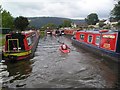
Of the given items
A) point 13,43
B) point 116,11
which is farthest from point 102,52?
point 116,11

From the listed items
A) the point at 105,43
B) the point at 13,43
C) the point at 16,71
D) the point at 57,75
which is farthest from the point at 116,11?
the point at 57,75

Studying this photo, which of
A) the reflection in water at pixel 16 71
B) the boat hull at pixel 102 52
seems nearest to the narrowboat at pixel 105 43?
the boat hull at pixel 102 52

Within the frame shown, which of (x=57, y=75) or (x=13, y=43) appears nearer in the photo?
(x=57, y=75)

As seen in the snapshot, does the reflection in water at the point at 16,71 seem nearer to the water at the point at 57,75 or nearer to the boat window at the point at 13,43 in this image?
the water at the point at 57,75

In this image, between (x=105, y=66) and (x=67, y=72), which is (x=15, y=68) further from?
(x=105, y=66)

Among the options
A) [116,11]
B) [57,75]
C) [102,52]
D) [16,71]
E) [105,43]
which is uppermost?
[116,11]

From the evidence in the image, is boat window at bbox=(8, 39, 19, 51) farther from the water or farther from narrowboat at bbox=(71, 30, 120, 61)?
narrowboat at bbox=(71, 30, 120, 61)

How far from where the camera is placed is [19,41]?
21.2m

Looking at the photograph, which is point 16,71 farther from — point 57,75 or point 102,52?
point 102,52

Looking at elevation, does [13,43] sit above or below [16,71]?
above

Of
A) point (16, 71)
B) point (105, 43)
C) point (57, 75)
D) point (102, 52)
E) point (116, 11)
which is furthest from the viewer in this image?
point (116, 11)

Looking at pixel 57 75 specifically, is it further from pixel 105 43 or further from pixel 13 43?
pixel 105 43

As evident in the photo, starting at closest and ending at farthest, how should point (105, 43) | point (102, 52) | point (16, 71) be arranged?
1. point (16, 71)
2. point (105, 43)
3. point (102, 52)

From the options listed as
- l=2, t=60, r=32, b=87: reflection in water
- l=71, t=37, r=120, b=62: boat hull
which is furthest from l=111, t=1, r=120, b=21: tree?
l=2, t=60, r=32, b=87: reflection in water
